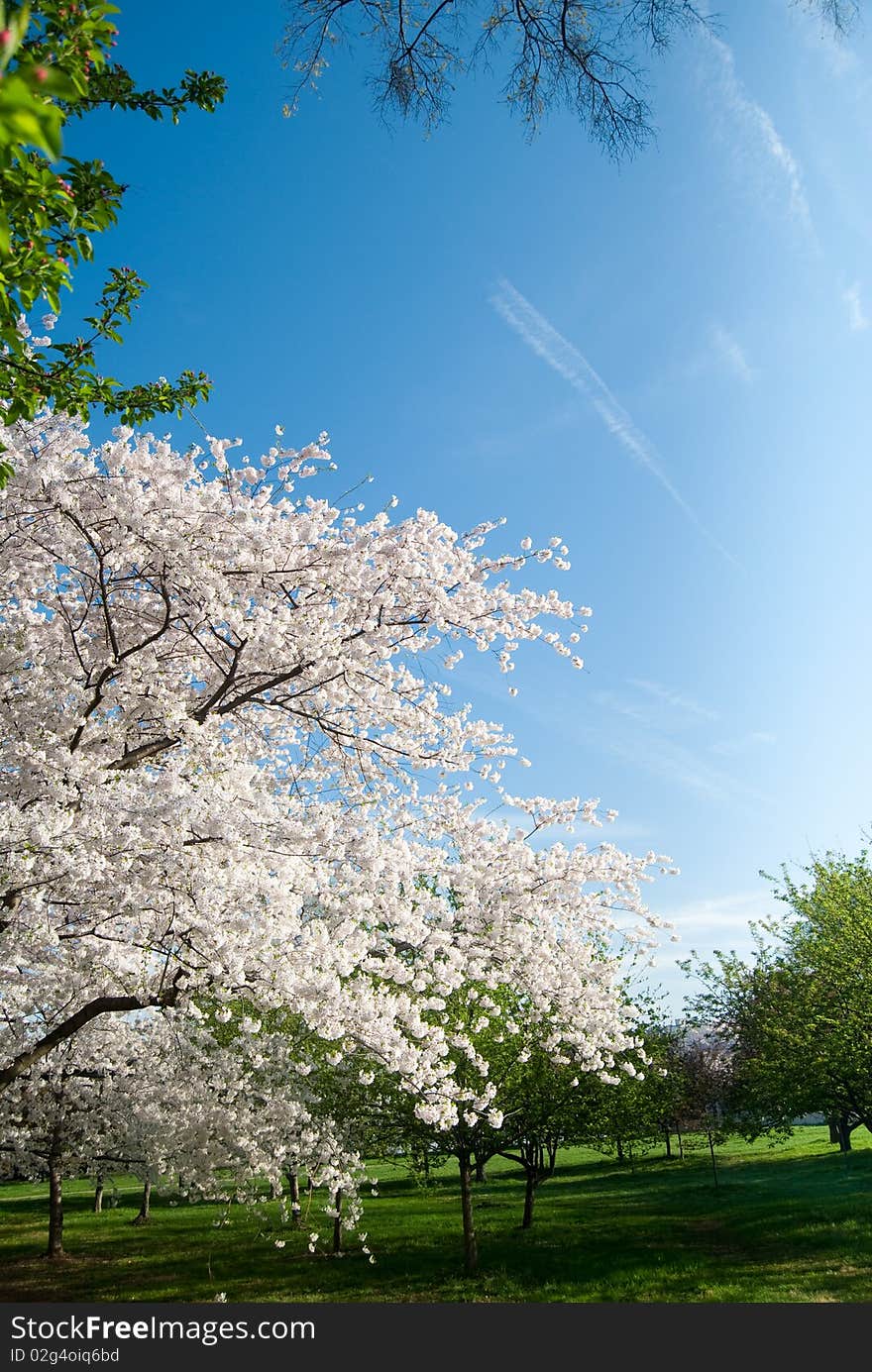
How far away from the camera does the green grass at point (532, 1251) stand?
618 inches

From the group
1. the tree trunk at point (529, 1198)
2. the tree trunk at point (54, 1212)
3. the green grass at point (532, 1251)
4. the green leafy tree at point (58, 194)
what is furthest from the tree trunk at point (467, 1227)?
the green leafy tree at point (58, 194)

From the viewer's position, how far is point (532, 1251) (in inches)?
763

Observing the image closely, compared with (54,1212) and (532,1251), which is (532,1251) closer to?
(532,1251)

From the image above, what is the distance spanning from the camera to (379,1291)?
16469mm

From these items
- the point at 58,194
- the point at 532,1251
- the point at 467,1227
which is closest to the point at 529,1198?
the point at 532,1251

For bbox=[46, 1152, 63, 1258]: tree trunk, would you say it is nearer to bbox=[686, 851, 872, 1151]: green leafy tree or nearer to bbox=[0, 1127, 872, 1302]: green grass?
bbox=[0, 1127, 872, 1302]: green grass

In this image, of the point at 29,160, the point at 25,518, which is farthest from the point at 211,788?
the point at 29,160

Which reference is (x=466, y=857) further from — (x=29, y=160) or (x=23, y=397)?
(x=29, y=160)

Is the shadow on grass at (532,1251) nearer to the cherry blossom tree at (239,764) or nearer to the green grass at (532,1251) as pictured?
the green grass at (532,1251)

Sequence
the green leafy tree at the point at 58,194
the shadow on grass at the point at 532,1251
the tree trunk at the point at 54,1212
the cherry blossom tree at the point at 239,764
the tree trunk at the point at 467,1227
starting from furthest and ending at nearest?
the tree trunk at the point at 54,1212 → the tree trunk at the point at 467,1227 → the shadow on grass at the point at 532,1251 → the cherry blossom tree at the point at 239,764 → the green leafy tree at the point at 58,194

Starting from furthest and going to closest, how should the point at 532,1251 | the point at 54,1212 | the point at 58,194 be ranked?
the point at 54,1212 → the point at 532,1251 → the point at 58,194

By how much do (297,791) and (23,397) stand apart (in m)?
7.06

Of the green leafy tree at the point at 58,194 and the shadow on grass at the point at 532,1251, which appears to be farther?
the shadow on grass at the point at 532,1251

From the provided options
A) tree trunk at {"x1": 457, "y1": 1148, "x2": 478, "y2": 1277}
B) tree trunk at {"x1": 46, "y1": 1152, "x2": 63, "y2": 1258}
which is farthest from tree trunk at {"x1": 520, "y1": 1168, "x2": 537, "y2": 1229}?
tree trunk at {"x1": 46, "y1": 1152, "x2": 63, "y2": 1258}
